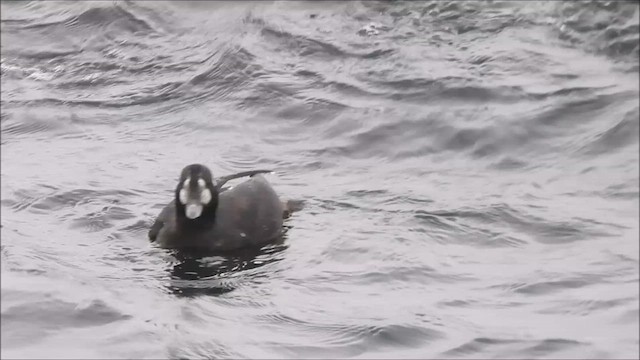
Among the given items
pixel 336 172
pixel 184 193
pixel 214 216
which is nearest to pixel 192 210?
pixel 184 193

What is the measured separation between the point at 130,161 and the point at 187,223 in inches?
57.9

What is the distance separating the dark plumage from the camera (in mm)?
8914

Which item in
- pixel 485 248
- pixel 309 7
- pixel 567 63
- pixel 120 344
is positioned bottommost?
pixel 120 344

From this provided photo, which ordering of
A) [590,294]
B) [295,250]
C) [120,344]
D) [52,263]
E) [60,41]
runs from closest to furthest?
[120,344]
[590,294]
[52,263]
[295,250]
[60,41]

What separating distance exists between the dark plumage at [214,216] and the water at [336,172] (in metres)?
0.20

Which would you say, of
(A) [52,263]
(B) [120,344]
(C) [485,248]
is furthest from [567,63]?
(B) [120,344]

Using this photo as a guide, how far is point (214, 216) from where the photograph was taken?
9.30 metres

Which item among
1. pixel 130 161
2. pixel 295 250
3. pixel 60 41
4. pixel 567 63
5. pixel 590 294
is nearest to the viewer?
pixel 590 294

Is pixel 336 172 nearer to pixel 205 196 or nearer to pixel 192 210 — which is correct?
pixel 205 196

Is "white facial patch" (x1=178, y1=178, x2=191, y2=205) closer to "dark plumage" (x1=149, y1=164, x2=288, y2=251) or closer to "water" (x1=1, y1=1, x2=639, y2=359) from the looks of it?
"dark plumage" (x1=149, y1=164, x2=288, y2=251)

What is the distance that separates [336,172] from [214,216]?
120 cm

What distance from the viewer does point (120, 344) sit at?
627cm

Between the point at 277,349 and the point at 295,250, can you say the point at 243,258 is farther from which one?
the point at 277,349

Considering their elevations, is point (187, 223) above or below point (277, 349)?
above
